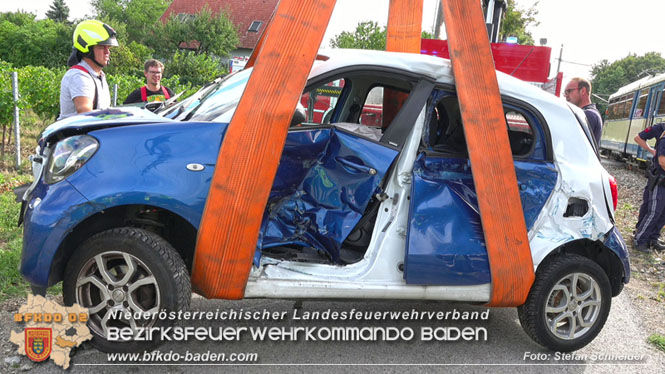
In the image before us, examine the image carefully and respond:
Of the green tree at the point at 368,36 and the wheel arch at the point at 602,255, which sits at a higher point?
the green tree at the point at 368,36

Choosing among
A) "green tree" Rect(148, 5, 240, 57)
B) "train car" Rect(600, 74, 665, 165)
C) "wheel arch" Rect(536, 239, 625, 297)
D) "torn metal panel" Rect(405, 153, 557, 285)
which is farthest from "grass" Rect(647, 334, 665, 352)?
"green tree" Rect(148, 5, 240, 57)

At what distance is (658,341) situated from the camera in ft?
13.7

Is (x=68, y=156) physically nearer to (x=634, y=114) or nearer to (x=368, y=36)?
(x=634, y=114)

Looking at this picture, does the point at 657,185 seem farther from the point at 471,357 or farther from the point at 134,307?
the point at 134,307

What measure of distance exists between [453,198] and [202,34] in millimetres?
41309

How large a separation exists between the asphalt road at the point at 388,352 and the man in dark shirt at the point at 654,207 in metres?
2.95

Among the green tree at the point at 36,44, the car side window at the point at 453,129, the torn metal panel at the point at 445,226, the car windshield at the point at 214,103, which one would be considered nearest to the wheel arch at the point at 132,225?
the car windshield at the point at 214,103

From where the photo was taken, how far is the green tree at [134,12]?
7700 centimetres

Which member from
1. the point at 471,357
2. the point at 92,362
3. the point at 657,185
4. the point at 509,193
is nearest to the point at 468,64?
the point at 509,193

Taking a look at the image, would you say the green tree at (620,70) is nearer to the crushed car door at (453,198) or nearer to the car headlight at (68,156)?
the crushed car door at (453,198)

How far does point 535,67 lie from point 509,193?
26.1ft

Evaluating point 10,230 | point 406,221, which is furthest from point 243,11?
point 406,221

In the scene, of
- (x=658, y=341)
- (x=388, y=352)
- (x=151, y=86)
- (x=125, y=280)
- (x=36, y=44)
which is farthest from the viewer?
(x=36, y=44)

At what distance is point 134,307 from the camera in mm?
3125
